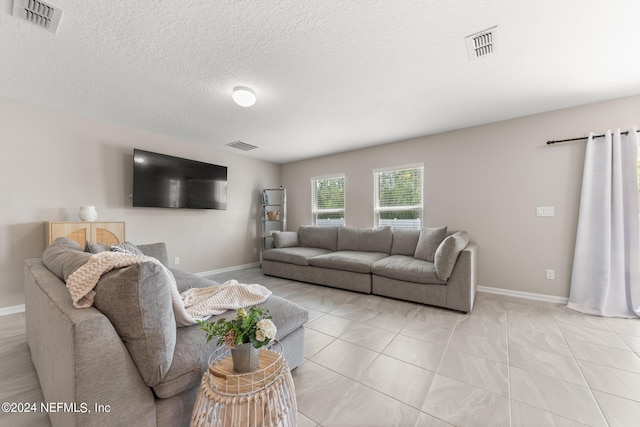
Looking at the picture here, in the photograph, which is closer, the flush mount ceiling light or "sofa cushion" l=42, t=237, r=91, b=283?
"sofa cushion" l=42, t=237, r=91, b=283

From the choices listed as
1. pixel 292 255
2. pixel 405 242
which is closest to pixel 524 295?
pixel 405 242

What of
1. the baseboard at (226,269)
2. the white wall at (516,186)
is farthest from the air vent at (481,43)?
the baseboard at (226,269)

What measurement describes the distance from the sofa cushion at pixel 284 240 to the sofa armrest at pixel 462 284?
2845 mm

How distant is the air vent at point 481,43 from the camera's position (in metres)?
1.74

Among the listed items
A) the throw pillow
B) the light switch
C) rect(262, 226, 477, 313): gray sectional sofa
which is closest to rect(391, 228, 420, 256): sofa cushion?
rect(262, 226, 477, 313): gray sectional sofa

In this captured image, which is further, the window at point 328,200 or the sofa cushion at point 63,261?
the window at point 328,200

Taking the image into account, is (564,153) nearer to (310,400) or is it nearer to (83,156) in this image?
(310,400)

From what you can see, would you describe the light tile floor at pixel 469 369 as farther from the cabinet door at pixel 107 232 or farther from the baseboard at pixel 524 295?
the cabinet door at pixel 107 232

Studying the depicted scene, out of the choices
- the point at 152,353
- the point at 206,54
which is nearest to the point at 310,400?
the point at 152,353

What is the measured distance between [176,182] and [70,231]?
1414 millimetres

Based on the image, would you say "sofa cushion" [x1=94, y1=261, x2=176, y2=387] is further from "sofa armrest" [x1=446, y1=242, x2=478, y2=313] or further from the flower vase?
"sofa armrest" [x1=446, y1=242, x2=478, y2=313]

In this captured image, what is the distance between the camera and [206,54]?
1.95m

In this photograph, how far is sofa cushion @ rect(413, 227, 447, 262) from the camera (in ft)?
10.7

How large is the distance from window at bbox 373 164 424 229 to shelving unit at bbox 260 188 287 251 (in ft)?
6.79
